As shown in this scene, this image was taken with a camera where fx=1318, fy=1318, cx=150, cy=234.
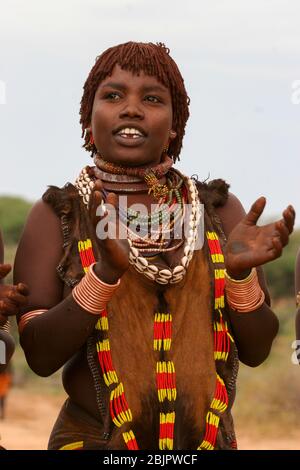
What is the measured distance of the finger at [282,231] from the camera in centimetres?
540

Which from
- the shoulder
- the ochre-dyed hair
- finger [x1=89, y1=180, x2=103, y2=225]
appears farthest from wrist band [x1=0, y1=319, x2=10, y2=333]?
the ochre-dyed hair

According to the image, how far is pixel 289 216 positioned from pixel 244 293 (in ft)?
1.71

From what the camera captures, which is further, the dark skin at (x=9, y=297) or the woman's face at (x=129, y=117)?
the woman's face at (x=129, y=117)

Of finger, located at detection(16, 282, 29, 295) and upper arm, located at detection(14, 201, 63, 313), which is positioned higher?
upper arm, located at detection(14, 201, 63, 313)

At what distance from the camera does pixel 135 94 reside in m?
5.91

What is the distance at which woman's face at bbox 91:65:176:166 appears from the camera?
589 cm

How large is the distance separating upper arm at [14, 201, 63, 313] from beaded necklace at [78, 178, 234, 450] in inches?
5.4

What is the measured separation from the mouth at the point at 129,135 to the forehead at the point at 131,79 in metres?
0.20

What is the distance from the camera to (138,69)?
594 cm

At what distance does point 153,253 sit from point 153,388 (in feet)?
2.02

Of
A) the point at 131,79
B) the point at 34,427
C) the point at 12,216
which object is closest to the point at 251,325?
the point at 131,79

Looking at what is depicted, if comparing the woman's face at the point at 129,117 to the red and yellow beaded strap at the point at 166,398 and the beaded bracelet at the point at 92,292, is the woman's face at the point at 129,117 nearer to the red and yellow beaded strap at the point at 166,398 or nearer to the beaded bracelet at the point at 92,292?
the beaded bracelet at the point at 92,292

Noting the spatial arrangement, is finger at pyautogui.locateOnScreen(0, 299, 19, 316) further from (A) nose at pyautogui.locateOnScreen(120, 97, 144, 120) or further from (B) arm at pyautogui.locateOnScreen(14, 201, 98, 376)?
(A) nose at pyautogui.locateOnScreen(120, 97, 144, 120)

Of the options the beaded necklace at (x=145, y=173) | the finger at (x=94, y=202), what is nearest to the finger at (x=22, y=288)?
the finger at (x=94, y=202)
